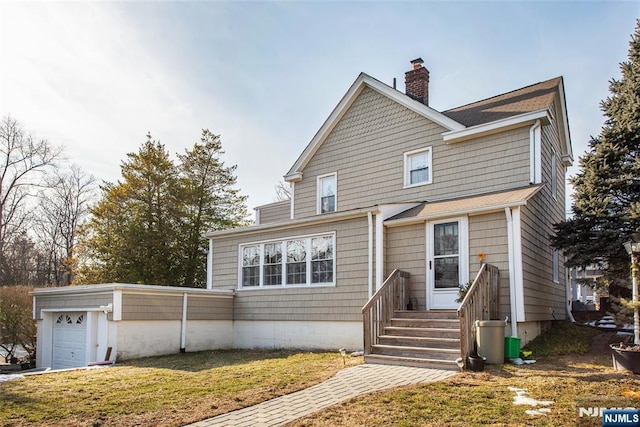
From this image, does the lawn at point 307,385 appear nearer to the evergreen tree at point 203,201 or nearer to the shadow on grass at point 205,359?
the shadow on grass at point 205,359

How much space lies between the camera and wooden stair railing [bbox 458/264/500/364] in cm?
828

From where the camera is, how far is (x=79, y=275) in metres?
25.1

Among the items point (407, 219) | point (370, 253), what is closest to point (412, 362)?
point (370, 253)

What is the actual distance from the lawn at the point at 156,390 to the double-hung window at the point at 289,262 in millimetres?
2435

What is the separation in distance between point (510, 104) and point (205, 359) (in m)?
10.7

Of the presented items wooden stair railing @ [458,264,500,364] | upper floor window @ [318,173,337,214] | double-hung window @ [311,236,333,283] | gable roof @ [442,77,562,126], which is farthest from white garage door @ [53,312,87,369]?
gable roof @ [442,77,562,126]

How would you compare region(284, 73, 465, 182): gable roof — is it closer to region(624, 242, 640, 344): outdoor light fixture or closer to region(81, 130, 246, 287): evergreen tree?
region(624, 242, 640, 344): outdoor light fixture

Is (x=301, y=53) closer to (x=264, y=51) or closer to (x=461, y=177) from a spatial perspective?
(x=264, y=51)

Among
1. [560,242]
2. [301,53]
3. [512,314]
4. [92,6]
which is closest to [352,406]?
[512,314]

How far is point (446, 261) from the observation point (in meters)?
11.0

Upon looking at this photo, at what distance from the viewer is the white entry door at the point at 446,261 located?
10711 millimetres

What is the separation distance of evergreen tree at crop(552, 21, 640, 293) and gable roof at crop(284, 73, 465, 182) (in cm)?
335

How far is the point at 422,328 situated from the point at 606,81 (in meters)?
8.24

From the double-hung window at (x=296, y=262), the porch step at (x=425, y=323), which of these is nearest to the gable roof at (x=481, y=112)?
the double-hung window at (x=296, y=262)
